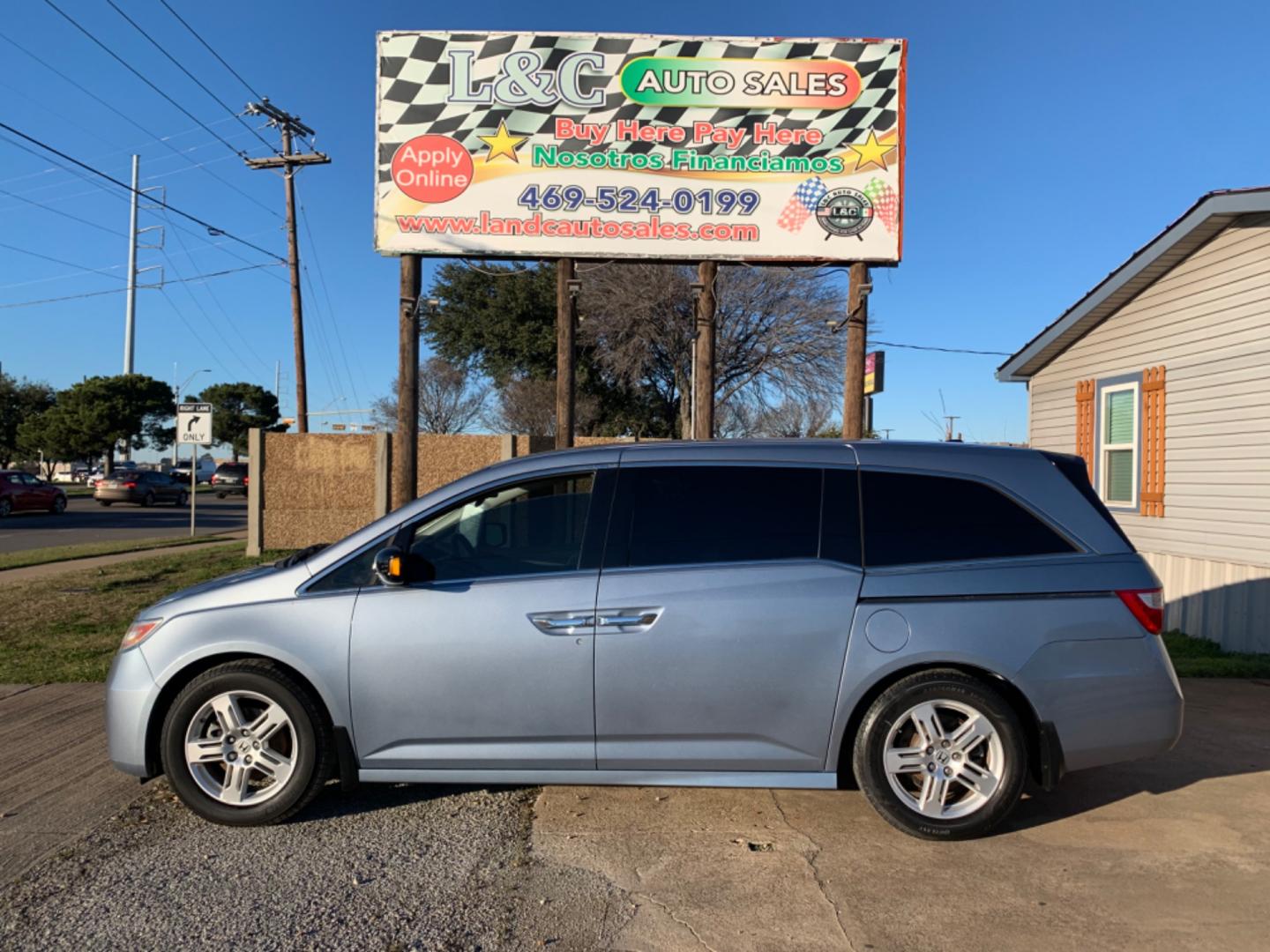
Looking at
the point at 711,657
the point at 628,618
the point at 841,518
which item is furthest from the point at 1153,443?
the point at 628,618

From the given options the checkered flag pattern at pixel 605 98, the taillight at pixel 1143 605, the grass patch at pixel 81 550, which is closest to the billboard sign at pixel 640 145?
the checkered flag pattern at pixel 605 98

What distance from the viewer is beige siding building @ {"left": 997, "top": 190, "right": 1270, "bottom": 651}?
8789 millimetres

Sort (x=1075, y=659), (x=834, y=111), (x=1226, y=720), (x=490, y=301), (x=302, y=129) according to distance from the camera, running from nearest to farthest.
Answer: (x=1075, y=659)
(x=1226, y=720)
(x=834, y=111)
(x=302, y=129)
(x=490, y=301)

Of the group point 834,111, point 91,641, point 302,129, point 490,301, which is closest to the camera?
point 91,641

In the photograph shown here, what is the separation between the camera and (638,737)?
13.5 ft

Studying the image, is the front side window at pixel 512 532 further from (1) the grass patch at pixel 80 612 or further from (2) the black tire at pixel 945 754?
(1) the grass patch at pixel 80 612

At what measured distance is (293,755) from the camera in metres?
4.19

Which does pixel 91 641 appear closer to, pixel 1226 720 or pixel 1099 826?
pixel 1099 826

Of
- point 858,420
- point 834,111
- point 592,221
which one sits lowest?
point 858,420

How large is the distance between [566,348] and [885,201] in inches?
166

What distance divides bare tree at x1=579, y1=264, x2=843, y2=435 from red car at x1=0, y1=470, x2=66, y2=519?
18615 mm

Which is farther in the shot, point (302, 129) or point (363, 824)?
point (302, 129)

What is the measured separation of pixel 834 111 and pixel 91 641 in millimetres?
9723

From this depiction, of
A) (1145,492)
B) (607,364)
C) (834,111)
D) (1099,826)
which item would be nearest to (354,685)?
(1099,826)
